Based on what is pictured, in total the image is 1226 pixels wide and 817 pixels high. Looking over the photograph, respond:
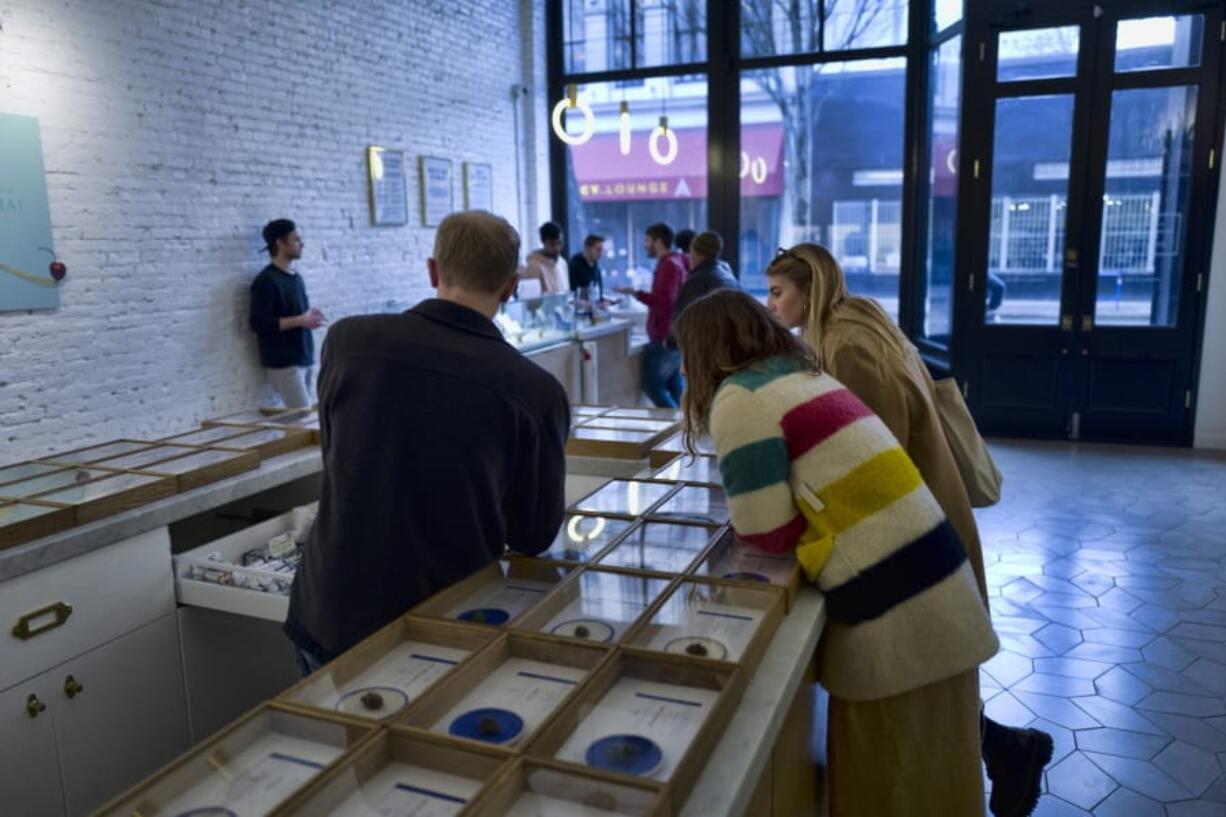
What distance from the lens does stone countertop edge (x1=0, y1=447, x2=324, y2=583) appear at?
223cm

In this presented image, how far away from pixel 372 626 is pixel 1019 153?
285 inches

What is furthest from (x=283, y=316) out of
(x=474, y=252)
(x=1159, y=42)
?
(x=1159, y=42)

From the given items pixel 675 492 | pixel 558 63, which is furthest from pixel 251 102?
pixel 675 492

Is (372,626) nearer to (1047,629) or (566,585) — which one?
(566,585)

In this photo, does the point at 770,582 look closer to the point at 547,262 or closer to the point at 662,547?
the point at 662,547

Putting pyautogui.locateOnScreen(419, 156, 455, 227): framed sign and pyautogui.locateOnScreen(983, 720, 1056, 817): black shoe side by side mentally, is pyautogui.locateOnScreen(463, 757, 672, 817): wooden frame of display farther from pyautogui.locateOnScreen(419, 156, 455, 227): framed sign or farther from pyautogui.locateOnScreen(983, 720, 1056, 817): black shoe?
pyautogui.locateOnScreen(419, 156, 455, 227): framed sign

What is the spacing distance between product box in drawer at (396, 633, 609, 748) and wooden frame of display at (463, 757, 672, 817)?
0.05 metres

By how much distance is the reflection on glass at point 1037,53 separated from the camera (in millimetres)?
7246

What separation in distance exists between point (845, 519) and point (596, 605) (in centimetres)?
51

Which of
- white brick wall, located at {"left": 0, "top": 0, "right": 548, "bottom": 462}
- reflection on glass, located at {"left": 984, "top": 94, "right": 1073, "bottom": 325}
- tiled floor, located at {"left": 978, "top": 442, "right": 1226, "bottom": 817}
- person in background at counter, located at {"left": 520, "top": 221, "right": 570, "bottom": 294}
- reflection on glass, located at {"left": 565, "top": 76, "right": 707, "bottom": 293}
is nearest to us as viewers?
tiled floor, located at {"left": 978, "top": 442, "right": 1226, "bottom": 817}

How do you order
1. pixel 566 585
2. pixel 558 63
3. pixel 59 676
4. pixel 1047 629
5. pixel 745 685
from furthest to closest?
pixel 558 63 → pixel 1047 629 → pixel 59 676 → pixel 566 585 → pixel 745 685

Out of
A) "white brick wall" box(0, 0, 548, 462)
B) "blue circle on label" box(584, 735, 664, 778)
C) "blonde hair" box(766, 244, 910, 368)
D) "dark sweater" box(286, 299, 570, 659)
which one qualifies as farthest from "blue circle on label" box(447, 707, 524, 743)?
"white brick wall" box(0, 0, 548, 462)

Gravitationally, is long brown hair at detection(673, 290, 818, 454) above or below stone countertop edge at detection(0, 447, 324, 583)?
above

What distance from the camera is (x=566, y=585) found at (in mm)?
1777
